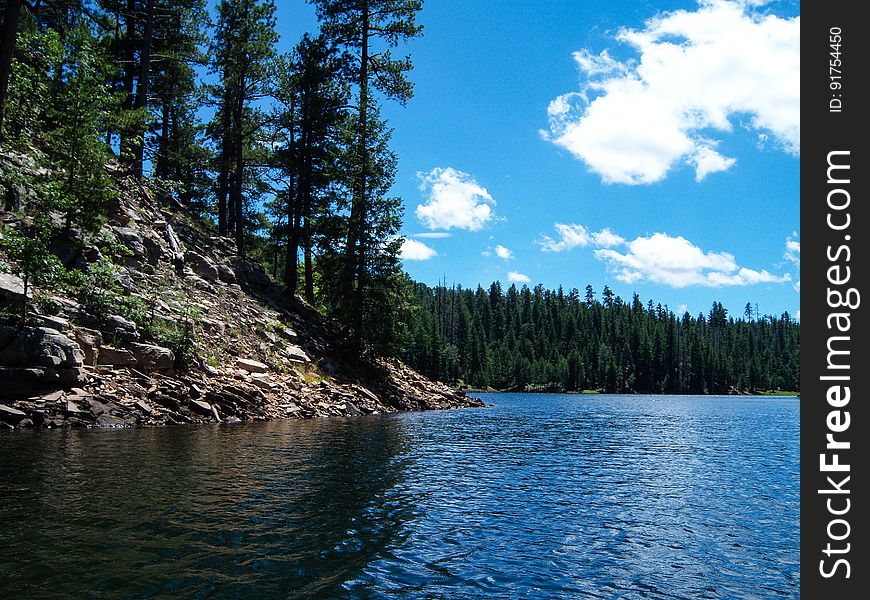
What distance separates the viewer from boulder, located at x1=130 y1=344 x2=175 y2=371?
24125mm

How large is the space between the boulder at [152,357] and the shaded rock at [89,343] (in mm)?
1635

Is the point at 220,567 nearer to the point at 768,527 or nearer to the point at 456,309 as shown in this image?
the point at 768,527

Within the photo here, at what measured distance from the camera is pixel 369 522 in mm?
10664

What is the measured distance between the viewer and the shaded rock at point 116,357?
75.0ft

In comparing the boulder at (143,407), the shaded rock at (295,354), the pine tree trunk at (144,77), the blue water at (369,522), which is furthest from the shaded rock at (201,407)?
the pine tree trunk at (144,77)

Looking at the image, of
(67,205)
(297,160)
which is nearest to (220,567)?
(67,205)

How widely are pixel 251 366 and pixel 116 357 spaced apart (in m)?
7.69

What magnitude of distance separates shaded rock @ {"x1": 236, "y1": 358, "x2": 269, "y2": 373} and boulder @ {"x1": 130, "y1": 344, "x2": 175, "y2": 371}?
4742mm

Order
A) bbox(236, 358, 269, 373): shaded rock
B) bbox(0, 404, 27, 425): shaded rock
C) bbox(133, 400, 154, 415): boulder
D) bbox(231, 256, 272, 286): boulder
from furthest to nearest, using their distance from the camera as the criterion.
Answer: bbox(231, 256, 272, 286): boulder < bbox(236, 358, 269, 373): shaded rock < bbox(133, 400, 154, 415): boulder < bbox(0, 404, 27, 425): shaded rock

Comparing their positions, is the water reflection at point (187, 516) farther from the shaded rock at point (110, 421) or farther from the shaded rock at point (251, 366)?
the shaded rock at point (251, 366)

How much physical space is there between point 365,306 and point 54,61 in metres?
22.9

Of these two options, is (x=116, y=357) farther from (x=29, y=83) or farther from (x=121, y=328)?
(x=29, y=83)

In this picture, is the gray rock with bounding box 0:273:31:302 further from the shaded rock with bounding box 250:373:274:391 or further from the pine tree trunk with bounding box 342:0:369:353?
the pine tree trunk with bounding box 342:0:369:353

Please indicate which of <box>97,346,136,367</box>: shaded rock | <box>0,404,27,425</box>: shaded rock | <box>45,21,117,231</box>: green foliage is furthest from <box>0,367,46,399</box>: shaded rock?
<box>45,21,117,231</box>: green foliage
